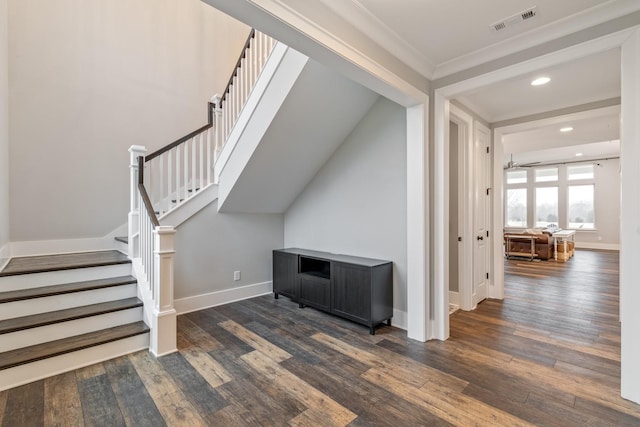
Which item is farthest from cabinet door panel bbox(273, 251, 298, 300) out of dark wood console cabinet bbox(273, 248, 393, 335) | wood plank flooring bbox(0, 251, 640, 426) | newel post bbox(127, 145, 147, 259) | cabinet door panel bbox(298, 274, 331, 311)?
newel post bbox(127, 145, 147, 259)

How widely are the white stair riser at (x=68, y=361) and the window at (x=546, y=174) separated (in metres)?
12.3

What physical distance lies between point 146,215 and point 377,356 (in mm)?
2508

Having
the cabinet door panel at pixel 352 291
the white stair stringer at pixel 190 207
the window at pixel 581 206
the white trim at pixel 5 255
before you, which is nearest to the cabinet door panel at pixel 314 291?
the cabinet door panel at pixel 352 291

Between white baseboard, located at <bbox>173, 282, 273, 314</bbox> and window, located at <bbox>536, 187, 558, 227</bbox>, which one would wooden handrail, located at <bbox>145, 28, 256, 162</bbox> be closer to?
white baseboard, located at <bbox>173, 282, 273, 314</bbox>

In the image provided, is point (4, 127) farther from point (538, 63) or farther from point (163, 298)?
point (538, 63)

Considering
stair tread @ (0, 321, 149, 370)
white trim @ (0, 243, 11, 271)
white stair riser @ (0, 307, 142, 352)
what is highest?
white trim @ (0, 243, 11, 271)

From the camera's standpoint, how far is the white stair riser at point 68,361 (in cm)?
207

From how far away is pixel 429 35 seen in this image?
230 centimetres

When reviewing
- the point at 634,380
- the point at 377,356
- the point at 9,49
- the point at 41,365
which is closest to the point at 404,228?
the point at 377,356

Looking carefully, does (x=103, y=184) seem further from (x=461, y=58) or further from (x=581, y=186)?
(x=581, y=186)

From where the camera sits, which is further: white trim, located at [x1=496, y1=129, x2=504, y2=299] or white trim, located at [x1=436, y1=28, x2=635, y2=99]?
white trim, located at [x1=496, y1=129, x2=504, y2=299]

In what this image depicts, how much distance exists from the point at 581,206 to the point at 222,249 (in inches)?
449

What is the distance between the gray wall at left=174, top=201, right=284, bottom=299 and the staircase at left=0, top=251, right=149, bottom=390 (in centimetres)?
68

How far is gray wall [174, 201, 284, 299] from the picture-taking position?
11.9 ft
